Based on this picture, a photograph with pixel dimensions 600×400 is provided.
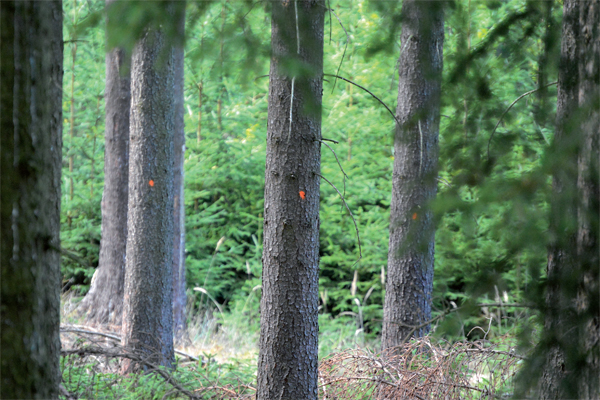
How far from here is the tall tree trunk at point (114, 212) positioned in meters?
7.55

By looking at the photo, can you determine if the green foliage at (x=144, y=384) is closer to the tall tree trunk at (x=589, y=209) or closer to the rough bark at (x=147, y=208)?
the rough bark at (x=147, y=208)

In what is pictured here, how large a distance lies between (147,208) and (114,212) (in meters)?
2.53

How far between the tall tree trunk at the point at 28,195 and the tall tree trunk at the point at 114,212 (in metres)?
5.73

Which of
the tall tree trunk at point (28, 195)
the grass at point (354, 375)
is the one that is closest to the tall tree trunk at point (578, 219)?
the grass at point (354, 375)

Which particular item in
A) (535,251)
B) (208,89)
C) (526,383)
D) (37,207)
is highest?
(208,89)

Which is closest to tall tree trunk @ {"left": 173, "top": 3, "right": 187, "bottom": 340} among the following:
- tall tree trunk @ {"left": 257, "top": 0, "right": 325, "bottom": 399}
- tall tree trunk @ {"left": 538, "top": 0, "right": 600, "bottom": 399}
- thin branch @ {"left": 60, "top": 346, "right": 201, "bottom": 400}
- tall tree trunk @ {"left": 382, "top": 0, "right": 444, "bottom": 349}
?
thin branch @ {"left": 60, "top": 346, "right": 201, "bottom": 400}

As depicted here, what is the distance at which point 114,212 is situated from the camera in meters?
7.62

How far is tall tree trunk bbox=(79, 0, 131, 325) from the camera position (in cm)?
755

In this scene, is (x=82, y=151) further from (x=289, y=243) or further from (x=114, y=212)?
(x=289, y=243)

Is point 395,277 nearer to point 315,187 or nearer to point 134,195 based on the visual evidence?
point 315,187

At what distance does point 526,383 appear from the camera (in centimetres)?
170

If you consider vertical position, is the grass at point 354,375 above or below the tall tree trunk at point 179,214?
below

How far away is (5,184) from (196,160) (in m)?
8.09

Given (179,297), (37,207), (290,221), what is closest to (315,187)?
(290,221)
